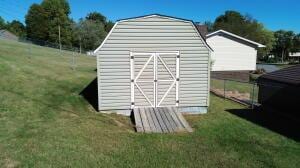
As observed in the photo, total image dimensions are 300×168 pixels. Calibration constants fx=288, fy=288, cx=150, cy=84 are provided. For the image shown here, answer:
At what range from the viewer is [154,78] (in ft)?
33.1

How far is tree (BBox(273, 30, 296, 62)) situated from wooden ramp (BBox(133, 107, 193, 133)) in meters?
91.4

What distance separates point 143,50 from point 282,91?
5681 mm

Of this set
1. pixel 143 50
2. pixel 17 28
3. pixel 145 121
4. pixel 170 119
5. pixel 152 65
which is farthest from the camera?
pixel 17 28

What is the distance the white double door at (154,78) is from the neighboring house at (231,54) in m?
20.5

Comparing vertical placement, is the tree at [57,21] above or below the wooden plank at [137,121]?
above

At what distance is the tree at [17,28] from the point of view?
6912 centimetres

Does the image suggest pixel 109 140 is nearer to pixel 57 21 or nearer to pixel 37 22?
pixel 57 21

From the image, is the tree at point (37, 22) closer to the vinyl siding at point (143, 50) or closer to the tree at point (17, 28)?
the tree at point (17, 28)

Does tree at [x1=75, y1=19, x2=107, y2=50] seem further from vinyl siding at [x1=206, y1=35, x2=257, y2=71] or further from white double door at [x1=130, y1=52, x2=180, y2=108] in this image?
white double door at [x1=130, y1=52, x2=180, y2=108]

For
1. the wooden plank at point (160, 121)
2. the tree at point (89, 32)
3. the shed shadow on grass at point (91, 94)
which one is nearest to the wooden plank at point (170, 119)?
the wooden plank at point (160, 121)

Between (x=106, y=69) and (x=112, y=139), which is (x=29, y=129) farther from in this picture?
(x=106, y=69)

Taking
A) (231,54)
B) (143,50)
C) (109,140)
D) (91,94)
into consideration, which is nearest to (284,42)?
(231,54)

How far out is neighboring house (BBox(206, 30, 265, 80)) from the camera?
30.0m

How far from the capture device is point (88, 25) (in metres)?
60.7
